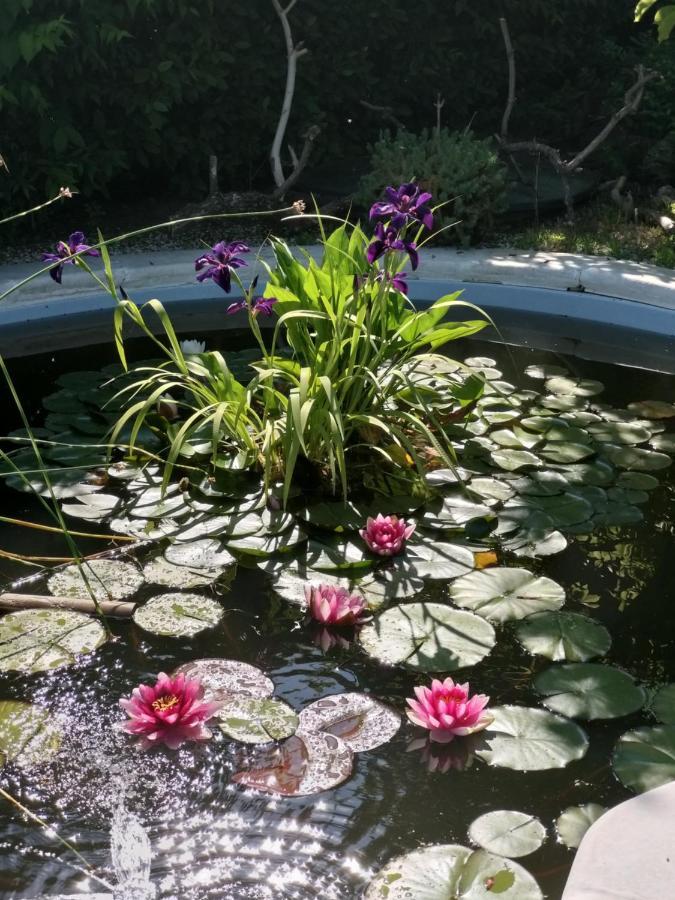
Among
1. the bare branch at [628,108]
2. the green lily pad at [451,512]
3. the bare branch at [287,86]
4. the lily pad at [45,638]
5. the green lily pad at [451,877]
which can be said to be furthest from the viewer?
the bare branch at [287,86]

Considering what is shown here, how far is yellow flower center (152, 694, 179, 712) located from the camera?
1972mm

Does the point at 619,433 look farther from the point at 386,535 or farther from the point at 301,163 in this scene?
the point at 301,163

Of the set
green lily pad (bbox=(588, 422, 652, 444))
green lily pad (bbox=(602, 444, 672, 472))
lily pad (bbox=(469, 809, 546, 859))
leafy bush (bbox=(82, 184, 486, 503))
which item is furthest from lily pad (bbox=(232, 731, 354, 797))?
green lily pad (bbox=(588, 422, 652, 444))

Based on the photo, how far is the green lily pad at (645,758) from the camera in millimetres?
1838

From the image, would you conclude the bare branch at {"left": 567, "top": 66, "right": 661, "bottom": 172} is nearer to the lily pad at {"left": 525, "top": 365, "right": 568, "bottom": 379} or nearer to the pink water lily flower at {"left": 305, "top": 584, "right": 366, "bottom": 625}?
the lily pad at {"left": 525, "top": 365, "right": 568, "bottom": 379}

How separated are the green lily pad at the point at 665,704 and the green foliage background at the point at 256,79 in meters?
4.67

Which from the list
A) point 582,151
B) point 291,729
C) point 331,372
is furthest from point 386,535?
point 582,151

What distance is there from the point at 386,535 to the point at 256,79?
4713mm

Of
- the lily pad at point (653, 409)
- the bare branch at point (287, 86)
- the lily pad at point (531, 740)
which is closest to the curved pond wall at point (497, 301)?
the lily pad at point (653, 409)

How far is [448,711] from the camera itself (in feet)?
6.36

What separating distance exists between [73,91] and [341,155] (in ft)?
6.79

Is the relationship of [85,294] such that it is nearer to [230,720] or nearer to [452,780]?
[230,720]

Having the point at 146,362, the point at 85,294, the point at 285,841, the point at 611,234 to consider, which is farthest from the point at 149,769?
the point at 611,234

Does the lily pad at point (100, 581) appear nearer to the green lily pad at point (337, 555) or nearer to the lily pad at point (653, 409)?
the green lily pad at point (337, 555)
